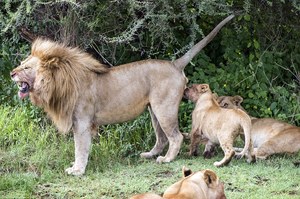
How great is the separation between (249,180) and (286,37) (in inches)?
159

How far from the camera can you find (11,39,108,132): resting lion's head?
8562 millimetres

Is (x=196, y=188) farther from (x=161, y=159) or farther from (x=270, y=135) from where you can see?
(x=270, y=135)

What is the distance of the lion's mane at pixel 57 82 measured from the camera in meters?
8.56

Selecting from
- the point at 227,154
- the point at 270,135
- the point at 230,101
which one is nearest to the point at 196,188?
the point at 227,154

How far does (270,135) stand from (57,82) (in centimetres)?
259

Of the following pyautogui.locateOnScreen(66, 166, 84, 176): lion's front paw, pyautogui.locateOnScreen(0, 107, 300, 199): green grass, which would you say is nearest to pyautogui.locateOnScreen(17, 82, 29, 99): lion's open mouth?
pyautogui.locateOnScreen(0, 107, 300, 199): green grass

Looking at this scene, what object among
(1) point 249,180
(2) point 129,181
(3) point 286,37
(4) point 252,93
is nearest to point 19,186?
(2) point 129,181

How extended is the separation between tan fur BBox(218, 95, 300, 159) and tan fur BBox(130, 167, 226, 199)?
9.23 ft

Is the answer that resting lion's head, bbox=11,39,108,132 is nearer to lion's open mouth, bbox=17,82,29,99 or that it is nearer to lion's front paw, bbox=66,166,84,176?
lion's open mouth, bbox=17,82,29,99

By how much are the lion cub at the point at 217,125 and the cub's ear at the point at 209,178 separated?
88.0 inches

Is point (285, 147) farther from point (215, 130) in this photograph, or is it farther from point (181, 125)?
point (181, 125)

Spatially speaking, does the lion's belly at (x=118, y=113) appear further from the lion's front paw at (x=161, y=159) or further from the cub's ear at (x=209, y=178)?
the cub's ear at (x=209, y=178)

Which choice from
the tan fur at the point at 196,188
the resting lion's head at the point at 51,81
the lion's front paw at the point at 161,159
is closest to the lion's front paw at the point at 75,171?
the resting lion's head at the point at 51,81

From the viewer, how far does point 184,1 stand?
375 inches
